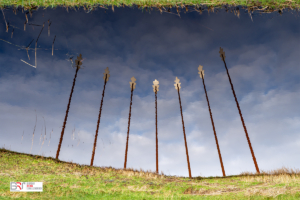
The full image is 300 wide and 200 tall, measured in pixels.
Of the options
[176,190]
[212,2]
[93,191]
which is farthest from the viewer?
[176,190]

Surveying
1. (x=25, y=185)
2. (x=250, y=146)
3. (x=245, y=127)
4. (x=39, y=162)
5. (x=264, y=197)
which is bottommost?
(x=264, y=197)

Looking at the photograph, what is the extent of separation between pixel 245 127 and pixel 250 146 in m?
1.50

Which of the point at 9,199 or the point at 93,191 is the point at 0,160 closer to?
the point at 9,199

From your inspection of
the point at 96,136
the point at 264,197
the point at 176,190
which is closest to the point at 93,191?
the point at 176,190

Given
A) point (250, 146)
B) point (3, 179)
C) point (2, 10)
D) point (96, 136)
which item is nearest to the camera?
point (2, 10)

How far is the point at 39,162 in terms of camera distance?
40.0 ft

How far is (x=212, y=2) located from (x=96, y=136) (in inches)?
539

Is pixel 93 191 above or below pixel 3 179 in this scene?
below

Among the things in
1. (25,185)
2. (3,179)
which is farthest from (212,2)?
(3,179)

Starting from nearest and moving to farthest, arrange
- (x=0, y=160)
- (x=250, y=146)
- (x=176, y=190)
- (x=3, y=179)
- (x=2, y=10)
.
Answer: (x=2, y=10) → (x=176, y=190) → (x=3, y=179) → (x=0, y=160) → (x=250, y=146)

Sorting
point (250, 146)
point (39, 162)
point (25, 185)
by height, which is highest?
point (250, 146)

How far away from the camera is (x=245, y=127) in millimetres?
13977

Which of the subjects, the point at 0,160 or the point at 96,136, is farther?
the point at 96,136

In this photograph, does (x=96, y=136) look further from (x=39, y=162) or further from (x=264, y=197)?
(x=264, y=197)
